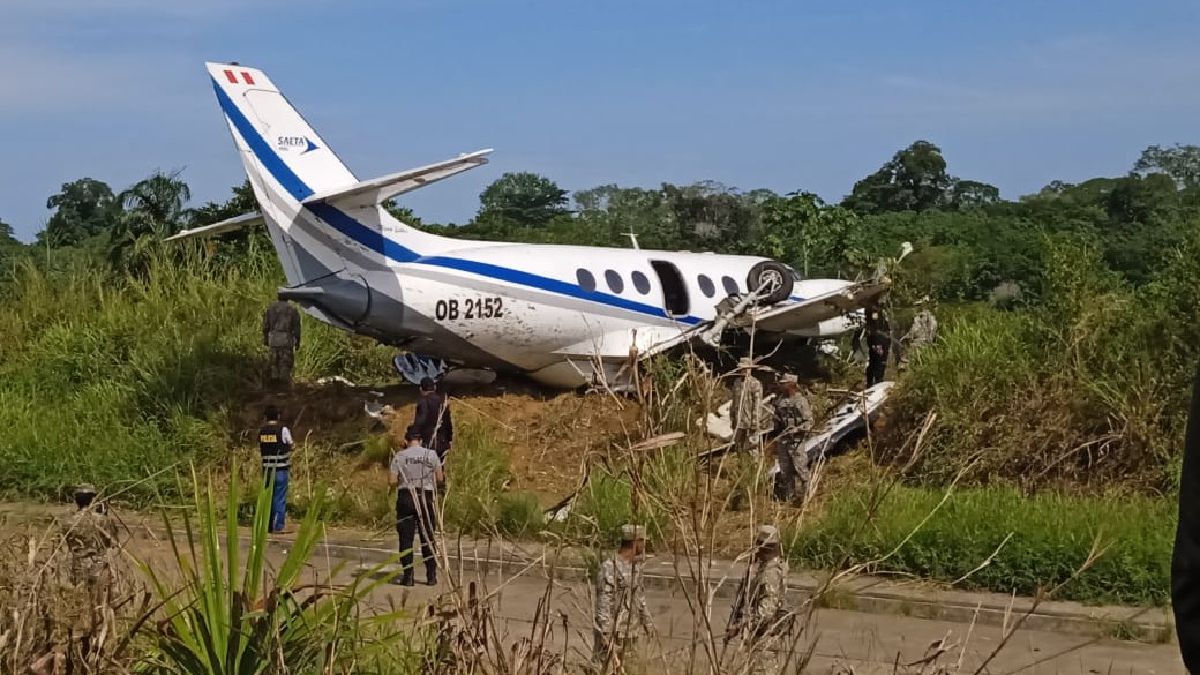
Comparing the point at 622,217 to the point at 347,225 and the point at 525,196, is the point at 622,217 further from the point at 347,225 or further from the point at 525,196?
the point at 347,225

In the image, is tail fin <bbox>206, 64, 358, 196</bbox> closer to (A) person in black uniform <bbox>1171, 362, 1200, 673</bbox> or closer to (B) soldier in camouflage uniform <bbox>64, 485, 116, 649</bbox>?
(B) soldier in camouflage uniform <bbox>64, 485, 116, 649</bbox>

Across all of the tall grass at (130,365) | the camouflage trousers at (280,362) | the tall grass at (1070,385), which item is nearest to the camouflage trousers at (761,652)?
the tall grass at (1070,385)

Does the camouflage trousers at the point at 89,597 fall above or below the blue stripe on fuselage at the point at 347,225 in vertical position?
below

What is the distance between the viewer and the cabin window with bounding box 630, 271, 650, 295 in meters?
22.2

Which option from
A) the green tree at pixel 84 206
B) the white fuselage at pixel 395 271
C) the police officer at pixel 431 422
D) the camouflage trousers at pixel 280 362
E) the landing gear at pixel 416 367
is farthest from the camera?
the green tree at pixel 84 206

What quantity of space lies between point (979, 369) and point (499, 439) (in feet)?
19.6

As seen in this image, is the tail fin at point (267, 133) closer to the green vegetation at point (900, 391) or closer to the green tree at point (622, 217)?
the green vegetation at point (900, 391)

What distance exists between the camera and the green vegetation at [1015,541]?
1349 cm

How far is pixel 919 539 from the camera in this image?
14242 mm

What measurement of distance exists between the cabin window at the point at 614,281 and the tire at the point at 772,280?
1.97 m

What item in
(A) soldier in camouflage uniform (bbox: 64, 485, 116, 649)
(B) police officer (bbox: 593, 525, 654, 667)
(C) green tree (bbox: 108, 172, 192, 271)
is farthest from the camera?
(C) green tree (bbox: 108, 172, 192, 271)

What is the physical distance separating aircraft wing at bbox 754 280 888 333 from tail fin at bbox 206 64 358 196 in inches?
238

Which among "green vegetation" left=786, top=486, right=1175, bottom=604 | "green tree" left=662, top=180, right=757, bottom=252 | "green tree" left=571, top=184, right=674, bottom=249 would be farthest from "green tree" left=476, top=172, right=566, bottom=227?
"green vegetation" left=786, top=486, right=1175, bottom=604

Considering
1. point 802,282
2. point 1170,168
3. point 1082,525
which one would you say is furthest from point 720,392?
point 1170,168
